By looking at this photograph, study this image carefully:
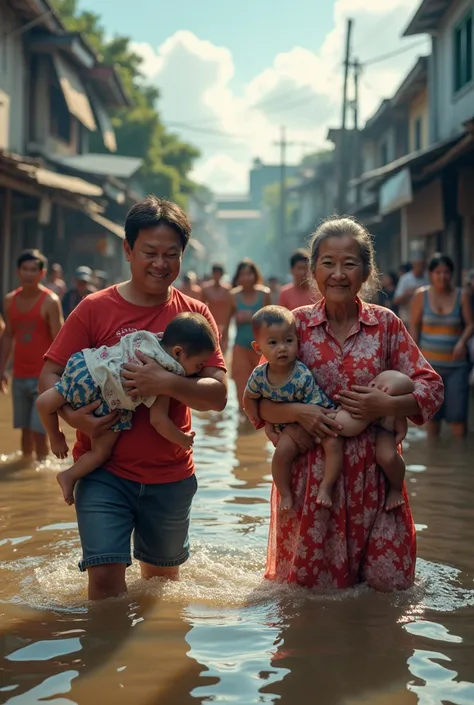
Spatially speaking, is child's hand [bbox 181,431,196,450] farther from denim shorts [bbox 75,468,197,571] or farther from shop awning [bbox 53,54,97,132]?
shop awning [bbox 53,54,97,132]

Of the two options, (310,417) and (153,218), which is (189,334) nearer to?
(153,218)

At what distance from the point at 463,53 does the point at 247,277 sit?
9507 millimetres

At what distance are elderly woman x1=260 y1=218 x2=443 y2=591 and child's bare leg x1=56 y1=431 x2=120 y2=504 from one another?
0.74 metres

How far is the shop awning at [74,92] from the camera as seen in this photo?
77.0 feet

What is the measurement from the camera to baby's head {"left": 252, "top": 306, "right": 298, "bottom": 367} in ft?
14.6

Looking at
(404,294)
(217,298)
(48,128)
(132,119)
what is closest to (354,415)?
(217,298)

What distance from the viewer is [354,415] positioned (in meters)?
4.41

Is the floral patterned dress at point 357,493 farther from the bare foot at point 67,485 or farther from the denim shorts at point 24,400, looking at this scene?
the denim shorts at point 24,400

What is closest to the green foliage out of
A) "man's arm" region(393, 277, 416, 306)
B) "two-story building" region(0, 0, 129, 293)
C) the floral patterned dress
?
"two-story building" region(0, 0, 129, 293)

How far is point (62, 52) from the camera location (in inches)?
955

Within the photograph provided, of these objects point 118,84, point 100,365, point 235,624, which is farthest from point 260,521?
point 118,84

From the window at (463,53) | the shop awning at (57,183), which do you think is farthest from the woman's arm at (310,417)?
the window at (463,53)

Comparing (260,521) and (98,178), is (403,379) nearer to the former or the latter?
(260,521)

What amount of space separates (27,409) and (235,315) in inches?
141
